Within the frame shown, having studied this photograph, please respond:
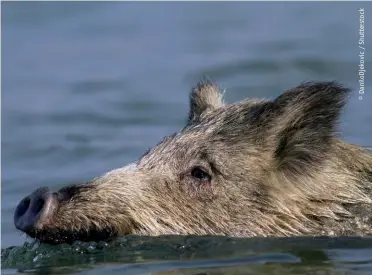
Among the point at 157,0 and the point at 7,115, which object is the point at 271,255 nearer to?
the point at 7,115

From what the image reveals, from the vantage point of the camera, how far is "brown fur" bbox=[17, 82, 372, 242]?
1204 cm

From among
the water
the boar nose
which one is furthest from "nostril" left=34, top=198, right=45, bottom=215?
the water

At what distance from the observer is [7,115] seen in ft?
65.0

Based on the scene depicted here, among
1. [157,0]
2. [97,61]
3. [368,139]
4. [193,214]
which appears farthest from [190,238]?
[157,0]

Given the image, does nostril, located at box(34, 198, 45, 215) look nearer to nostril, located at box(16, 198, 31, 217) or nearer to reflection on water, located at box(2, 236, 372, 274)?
nostril, located at box(16, 198, 31, 217)

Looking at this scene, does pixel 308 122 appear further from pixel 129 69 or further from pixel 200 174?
pixel 129 69

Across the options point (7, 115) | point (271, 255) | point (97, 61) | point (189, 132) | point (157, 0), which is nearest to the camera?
point (271, 255)

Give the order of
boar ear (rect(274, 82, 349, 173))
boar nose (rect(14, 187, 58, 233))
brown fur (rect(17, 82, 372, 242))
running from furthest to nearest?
1. boar ear (rect(274, 82, 349, 173))
2. brown fur (rect(17, 82, 372, 242))
3. boar nose (rect(14, 187, 58, 233))

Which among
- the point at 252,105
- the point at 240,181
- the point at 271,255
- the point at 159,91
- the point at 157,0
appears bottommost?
the point at 271,255

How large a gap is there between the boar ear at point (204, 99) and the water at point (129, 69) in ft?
8.09

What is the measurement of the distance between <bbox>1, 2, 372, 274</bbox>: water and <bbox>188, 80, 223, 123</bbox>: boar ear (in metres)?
2.47

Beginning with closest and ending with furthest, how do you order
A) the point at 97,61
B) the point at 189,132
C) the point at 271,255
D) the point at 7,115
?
1. the point at 271,255
2. the point at 189,132
3. the point at 7,115
4. the point at 97,61

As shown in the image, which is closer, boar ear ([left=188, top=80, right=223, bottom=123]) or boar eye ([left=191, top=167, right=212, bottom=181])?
boar eye ([left=191, top=167, right=212, bottom=181])

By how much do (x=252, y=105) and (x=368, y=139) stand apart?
14.5 feet
